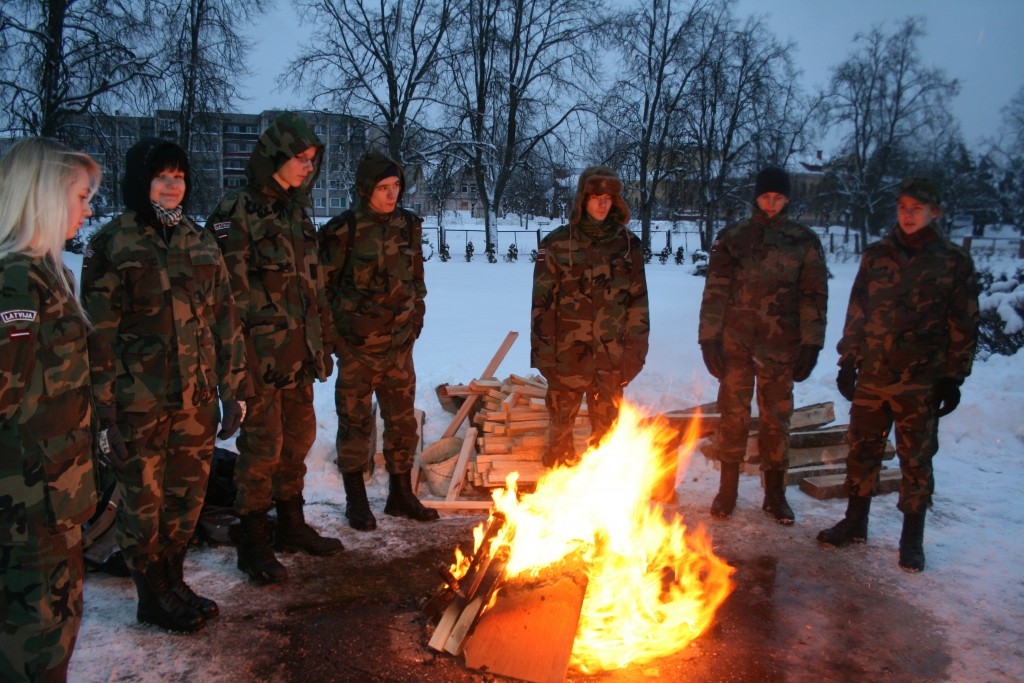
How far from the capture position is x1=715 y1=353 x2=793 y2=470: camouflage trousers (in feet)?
16.8

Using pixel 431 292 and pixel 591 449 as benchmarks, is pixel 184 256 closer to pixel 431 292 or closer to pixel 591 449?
Answer: pixel 591 449

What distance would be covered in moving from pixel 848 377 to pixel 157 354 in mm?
4406

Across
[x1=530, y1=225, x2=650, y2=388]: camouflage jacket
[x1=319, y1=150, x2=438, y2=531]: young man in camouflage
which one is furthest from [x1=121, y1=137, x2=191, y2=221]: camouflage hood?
[x1=530, y1=225, x2=650, y2=388]: camouflage jacket

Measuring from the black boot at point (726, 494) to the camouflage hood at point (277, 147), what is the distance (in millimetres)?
3750

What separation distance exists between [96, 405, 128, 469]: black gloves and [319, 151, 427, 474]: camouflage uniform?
1.80m

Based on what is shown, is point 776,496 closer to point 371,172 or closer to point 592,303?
point 592,303

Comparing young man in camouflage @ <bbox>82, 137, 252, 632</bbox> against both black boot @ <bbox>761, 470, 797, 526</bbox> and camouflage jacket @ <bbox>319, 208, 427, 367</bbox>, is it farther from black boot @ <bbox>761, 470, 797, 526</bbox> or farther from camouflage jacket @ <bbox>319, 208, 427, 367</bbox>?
black boot @ <bbox>761, 470, 797, 526</bbox>

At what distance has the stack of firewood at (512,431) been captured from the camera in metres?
5.65

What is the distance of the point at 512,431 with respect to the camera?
603cm

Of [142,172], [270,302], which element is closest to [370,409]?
[270,302]

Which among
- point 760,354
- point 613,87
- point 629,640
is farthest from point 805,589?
point 613,87

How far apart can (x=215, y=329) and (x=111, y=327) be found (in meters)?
0.54

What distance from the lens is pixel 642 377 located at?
7.73m

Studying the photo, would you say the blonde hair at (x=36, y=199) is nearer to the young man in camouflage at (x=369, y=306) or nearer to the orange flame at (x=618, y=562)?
the young man in camouflage at (x=369, y=306)
